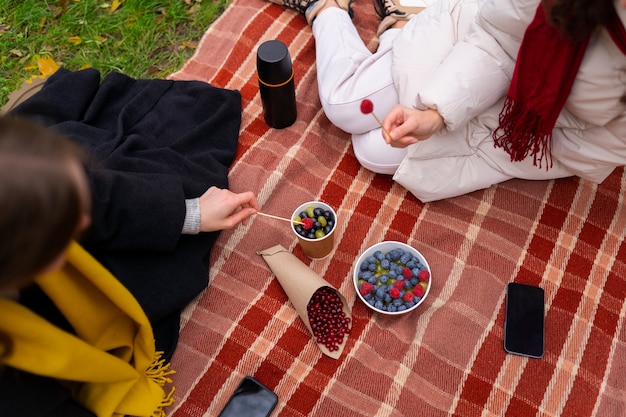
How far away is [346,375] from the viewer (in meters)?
1.41

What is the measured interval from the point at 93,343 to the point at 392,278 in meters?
0.78

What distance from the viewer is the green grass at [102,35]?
2168 mm

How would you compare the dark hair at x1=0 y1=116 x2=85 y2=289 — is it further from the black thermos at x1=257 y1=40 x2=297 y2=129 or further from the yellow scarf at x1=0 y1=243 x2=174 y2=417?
the black thermos at x1=257 y1=40 x2=297 y2=129

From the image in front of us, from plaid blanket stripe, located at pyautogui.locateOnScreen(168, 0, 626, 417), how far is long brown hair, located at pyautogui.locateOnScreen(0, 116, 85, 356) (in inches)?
28.9

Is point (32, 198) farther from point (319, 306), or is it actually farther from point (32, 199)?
point (319, 306)

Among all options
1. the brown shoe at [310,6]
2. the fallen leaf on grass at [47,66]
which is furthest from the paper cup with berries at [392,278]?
the fallen leaf on grass at [47,66]

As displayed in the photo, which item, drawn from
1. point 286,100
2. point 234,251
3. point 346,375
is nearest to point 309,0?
point 286,100

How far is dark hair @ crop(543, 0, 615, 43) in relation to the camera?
1.09 meters

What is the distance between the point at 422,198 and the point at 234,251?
2.00 feet

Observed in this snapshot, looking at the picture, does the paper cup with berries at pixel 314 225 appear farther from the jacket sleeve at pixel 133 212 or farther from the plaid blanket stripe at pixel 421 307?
the jacket sleeve at pixel 133 212

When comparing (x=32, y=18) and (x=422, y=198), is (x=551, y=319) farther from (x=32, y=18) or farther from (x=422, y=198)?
(x=32, y=18)

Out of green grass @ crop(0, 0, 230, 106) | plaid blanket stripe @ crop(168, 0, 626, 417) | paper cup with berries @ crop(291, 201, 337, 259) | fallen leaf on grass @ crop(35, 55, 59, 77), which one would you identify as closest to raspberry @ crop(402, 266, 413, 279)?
plaid blanket stripe @ crop(168, 0, 626, 417)

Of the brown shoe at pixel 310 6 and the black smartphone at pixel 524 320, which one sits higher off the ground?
the brown shoe at pixel 310 6

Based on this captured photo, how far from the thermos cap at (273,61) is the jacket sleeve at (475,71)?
423 millimetres
